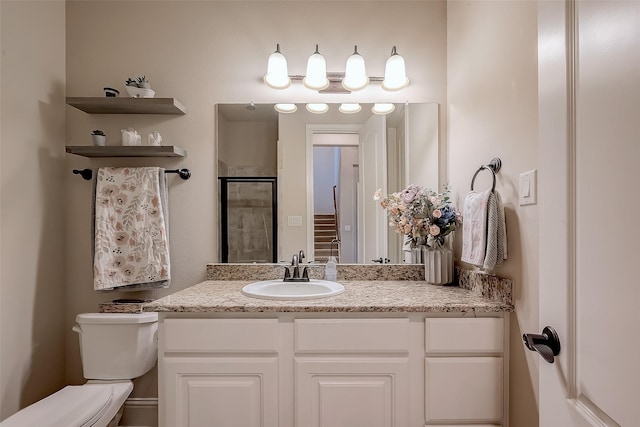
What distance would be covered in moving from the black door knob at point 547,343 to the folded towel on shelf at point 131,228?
167 cm

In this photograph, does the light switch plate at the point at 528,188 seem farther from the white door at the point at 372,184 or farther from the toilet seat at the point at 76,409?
the toilet seat at the point at 76,409

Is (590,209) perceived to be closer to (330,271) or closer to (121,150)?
(330,271)

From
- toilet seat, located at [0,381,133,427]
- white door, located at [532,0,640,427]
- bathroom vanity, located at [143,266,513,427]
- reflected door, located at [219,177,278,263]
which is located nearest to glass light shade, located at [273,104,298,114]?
reflected door, located at [219,177,278,263]

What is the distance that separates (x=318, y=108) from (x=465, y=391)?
155 cm

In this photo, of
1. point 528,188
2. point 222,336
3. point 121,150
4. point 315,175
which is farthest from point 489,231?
point 121,150

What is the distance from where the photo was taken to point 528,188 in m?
1.14

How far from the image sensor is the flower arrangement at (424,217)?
1642 millimetres

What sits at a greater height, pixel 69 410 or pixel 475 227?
pixel 475 227

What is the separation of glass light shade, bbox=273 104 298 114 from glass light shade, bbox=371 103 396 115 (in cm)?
46

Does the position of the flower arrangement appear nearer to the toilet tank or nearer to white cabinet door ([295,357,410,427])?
white cabinet door ([295,357,410,427])

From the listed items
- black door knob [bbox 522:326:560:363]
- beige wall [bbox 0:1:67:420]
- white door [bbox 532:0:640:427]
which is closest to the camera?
white door [bbox 532:0:640:427]

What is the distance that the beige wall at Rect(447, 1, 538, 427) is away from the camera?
1.14m

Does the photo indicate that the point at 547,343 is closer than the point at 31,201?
Yes

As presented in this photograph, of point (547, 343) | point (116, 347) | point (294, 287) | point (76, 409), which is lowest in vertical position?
point (76, 409)
